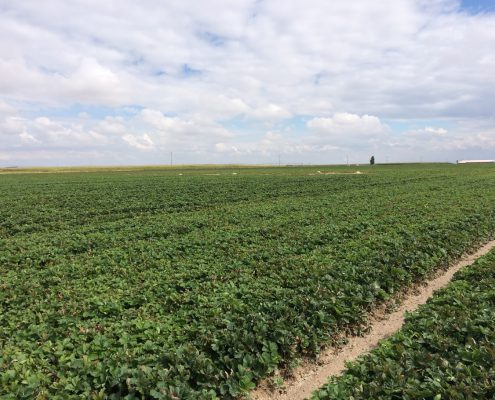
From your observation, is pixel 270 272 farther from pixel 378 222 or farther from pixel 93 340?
pixel 378 222

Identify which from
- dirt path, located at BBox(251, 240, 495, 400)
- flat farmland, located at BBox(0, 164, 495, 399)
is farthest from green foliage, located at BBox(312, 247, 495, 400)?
flat farmland, located at BBox(0, 164, 495, 399)

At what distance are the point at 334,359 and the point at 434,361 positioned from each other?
2036 millimetres

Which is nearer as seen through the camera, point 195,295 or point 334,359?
point 334,359

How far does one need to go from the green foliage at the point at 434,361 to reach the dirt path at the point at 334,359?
2.43ft

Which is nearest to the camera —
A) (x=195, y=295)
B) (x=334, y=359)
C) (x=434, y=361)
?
(x=434, y=361)

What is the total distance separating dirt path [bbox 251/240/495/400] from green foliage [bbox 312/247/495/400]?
742 mm

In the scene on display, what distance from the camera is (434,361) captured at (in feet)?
18.0

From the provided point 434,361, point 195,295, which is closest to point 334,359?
point 434,361

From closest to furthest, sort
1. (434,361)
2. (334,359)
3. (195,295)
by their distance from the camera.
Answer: (434,361)
(334,359)
(195,295)

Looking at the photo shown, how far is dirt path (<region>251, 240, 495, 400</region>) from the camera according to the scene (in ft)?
19.9

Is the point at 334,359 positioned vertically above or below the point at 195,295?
below

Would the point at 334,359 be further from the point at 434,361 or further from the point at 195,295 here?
the point at 195,295

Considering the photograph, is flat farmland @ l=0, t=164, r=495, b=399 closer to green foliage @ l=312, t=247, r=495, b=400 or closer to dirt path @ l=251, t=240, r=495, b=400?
dirt path @ l=251, t=240, r=495, b=400

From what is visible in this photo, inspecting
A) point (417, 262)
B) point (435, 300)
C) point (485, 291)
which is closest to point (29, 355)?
point (435, 300)
